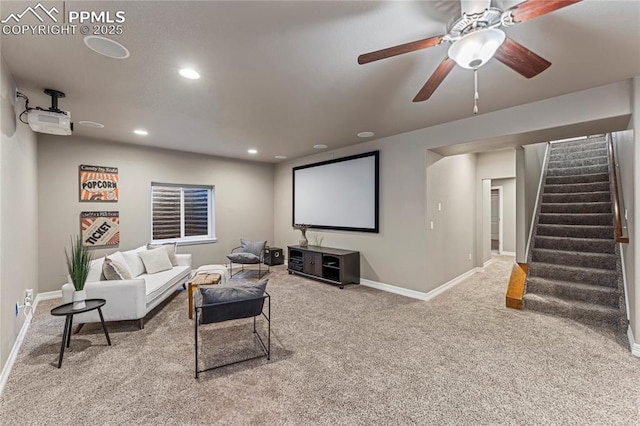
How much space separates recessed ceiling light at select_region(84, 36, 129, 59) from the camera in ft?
6.34

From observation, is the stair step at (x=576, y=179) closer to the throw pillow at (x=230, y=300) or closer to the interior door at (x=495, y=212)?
the interior door at (x=495, y=212)

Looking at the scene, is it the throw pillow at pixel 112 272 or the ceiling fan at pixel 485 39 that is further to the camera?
the throw pillow at pixel 112 272

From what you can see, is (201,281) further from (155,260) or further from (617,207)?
(617,207)

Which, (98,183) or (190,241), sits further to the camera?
(190,241)

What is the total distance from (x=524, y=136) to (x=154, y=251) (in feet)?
17.2

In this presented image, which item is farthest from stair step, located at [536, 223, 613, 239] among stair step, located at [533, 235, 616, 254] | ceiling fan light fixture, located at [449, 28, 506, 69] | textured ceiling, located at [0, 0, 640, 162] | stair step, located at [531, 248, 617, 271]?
ceiling fan light fixture, located at [449, 28, 506, 69]

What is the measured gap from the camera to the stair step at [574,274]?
141 inches

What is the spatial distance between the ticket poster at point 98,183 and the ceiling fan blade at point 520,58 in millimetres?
5565

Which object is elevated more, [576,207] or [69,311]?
[576,207]

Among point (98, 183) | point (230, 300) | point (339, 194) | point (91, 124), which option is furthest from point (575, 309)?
point (98, 183)

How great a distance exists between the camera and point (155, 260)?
13.5ft

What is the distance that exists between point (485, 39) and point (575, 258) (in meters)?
4.03

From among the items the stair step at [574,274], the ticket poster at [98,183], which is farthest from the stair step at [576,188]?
the ticket poster at [98,183]

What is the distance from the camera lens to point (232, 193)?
20.8 ft
